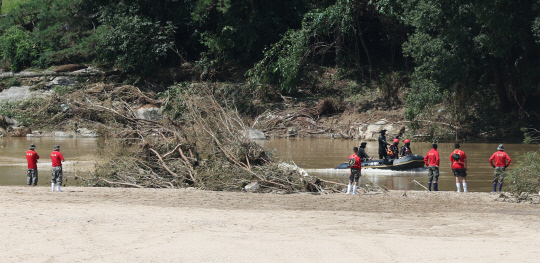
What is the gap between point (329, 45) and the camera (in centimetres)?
3769

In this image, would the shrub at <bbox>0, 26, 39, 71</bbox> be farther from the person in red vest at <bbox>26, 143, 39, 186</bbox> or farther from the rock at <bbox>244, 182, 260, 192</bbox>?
the rock at <bbox>244, 182, 260, 192</bbox>

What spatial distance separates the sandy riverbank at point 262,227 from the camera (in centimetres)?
873

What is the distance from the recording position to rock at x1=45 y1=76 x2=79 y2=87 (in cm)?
4012

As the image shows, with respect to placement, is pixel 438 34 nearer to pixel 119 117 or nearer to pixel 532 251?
pixel 119 117

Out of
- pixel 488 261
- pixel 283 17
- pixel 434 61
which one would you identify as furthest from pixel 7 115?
pixel 488 261

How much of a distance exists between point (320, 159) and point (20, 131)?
1806cm

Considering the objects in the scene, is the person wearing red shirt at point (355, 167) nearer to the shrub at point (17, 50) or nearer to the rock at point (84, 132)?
the rock at point (84, 132)

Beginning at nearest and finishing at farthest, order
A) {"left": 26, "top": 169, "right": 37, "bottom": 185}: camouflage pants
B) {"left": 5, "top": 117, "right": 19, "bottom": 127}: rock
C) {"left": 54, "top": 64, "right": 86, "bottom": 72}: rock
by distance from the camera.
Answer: {"left": 26, "top": 169, "right": 37, "bottom": 185}: camouflage pants < {"left": 5, "top": 117, "right": 19, "bottom": 127}: rock < {"left": 54, "top": 64, "right": 86, "bottom": 72}: rock

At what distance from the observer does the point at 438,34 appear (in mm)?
30797

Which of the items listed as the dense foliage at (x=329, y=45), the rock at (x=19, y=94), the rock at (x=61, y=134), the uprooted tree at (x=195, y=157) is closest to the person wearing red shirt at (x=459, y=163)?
the uprooted tree at (x=195, y=157)

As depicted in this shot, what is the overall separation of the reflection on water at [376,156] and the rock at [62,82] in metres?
15.8

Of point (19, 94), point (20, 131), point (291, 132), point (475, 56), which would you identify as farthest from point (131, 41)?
point (475, 56)

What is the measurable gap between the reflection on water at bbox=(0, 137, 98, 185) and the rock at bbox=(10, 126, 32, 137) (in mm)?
859

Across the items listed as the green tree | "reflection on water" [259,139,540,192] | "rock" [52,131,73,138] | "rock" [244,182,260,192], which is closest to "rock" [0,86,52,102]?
"rock" [52,131,73,138]
